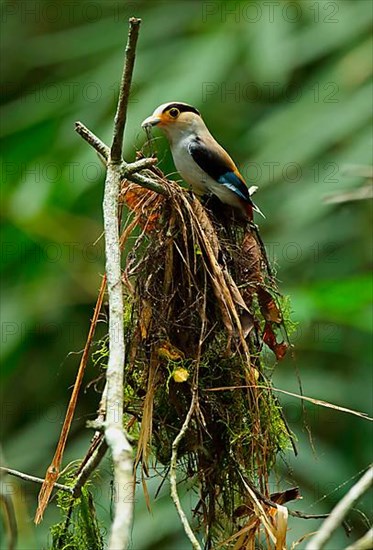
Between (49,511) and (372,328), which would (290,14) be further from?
(49,511)

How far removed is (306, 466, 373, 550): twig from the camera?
4.23 ft

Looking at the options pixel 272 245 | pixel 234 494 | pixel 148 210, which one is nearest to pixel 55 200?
pixel 272 245

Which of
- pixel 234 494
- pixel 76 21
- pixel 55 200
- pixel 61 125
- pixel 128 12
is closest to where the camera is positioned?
pixel 234 494

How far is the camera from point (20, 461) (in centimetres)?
467

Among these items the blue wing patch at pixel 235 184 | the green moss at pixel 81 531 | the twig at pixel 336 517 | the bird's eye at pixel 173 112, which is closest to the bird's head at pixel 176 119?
the bird's eye at pixel 173 112

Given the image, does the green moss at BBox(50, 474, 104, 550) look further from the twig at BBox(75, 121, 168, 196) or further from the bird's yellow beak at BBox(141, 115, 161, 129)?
the bird's yellow beak at BBox(141, 115, 161, 129)

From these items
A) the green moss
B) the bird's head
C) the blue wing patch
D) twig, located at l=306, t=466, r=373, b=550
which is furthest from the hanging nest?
twig, located at l=306, t=466, r=373, b=550

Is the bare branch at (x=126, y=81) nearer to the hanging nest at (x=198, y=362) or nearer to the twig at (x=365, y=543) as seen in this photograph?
the hanging nest at (x=198, y=362)

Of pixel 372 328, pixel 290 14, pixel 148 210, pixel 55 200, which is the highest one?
pixel 290 14

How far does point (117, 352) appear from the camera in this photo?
1.68 meters

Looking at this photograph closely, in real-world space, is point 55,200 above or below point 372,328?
above

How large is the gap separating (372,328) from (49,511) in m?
1.71

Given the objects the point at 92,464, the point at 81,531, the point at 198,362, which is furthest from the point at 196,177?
the point at 92,464

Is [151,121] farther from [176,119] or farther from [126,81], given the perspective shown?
[126,81]
